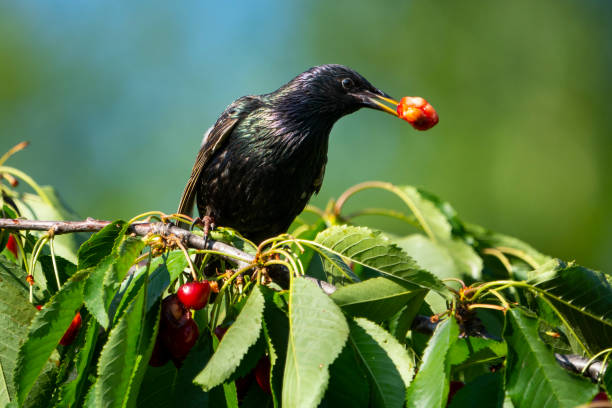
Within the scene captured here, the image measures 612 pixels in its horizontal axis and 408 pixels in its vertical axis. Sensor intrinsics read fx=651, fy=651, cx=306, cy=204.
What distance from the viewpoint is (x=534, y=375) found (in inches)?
60.7

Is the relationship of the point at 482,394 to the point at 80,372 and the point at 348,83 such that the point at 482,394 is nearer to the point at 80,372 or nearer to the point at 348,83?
the point at 80,372

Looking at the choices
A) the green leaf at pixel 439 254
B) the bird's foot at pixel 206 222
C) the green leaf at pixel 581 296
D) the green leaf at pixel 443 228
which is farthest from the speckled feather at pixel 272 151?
the green leaf at pixel 581 296

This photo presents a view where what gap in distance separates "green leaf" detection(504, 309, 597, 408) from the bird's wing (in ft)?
8.78

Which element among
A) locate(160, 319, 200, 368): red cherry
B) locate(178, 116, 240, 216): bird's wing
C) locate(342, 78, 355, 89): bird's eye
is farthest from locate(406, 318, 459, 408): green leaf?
locate(178, 116, 240, 216): bird's wing

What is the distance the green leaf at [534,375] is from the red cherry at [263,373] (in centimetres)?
65

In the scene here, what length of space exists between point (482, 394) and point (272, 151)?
2.35 meters

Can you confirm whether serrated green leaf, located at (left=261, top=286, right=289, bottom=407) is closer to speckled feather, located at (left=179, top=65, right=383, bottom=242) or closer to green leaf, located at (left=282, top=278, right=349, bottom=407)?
green leaf, located at (left=282, top=278, right=349, bottom=407)

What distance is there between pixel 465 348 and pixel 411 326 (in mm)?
273

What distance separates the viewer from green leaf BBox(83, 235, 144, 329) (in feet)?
5.21

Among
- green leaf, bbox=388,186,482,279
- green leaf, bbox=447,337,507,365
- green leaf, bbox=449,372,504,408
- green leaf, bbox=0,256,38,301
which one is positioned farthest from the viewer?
green leaf, bbox=388,186,482,279

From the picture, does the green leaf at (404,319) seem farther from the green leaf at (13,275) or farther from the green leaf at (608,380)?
the green leaf at (13,275)

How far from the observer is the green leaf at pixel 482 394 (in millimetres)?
1657

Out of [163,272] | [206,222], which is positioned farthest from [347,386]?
[206,222]

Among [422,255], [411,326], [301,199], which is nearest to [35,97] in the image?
[301,199]
